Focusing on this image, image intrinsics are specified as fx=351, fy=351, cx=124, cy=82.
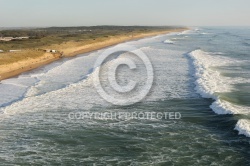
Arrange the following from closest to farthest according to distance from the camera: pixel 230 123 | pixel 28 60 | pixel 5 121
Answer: pixel 230 123
pixel 5 121
pixel 28 60

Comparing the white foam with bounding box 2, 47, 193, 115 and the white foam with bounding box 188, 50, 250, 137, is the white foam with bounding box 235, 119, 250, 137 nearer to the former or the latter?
the white foam with bounding box 188, 50, 250, 137

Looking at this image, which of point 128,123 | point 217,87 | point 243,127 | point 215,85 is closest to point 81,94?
point 128,123

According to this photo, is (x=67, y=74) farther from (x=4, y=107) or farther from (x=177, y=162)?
(x=177, y=162)

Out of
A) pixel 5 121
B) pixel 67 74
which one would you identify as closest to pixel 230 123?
pixel 5 121

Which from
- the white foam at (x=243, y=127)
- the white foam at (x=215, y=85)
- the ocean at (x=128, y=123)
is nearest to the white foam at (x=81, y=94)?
the ocean at (x=128, y=123)

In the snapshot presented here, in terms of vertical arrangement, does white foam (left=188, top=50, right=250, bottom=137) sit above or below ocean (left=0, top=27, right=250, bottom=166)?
above

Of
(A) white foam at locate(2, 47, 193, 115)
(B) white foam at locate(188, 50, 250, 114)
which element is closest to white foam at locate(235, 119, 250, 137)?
(B) white foam at locate(188, 50, 250, 114)

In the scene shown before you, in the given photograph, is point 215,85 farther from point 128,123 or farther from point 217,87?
point 128,123

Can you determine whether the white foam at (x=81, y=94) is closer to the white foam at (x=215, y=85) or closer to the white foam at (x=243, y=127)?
the white foam at (x=215, y=85)
